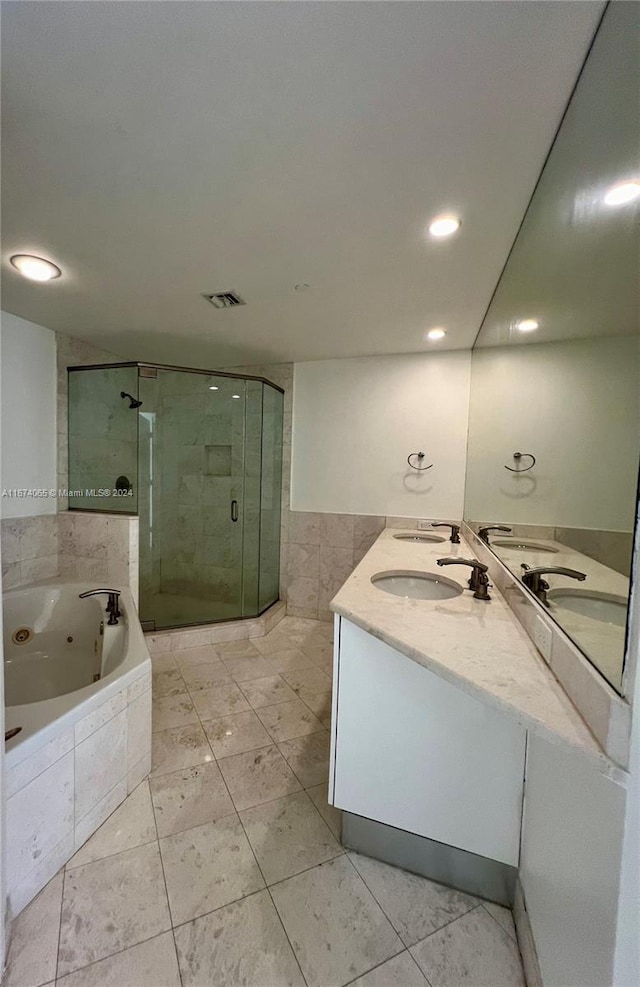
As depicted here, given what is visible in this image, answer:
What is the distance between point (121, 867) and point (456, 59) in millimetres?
2423

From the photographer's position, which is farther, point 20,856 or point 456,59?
point 20,856

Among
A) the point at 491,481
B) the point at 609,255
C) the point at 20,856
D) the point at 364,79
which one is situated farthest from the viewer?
the point at 491,481

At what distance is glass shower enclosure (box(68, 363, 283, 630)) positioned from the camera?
279 cm

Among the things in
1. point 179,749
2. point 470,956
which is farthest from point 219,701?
point 470,956

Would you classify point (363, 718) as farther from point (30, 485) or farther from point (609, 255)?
point (30, 485)

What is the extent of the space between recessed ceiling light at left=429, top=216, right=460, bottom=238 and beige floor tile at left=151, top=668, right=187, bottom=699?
2649 millimetres

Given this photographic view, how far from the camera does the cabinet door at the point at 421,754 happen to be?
104 centimetres

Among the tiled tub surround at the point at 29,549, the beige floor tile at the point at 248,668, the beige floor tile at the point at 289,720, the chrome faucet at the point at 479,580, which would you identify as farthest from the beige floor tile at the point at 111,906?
the tiled tub surround at the point at 29,549

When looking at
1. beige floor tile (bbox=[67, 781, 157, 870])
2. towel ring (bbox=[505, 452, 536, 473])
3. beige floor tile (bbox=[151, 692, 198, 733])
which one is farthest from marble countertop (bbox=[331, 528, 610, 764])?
beige floor tile (bbox=[151, 692, 198, 733])

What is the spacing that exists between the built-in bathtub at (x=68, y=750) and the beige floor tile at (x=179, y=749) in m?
0.09

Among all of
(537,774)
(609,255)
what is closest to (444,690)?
(537,774)

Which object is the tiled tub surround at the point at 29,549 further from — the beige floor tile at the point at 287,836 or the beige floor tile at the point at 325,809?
the beige floor tile at the point at 325,809

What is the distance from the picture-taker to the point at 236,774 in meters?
1.51

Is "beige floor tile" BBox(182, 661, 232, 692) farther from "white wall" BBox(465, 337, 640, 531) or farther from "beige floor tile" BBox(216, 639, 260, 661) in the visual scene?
"white wall" BBox(465, 337, 640, 531)
